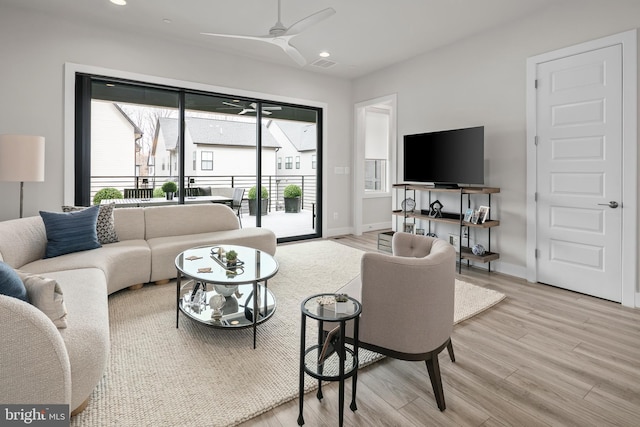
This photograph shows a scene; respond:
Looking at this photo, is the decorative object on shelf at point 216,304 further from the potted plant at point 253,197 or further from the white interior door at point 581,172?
the white interior door at point 581,172

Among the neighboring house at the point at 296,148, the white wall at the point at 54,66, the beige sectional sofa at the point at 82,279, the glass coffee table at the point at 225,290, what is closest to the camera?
the beige sectional sofa at the point at 82,279

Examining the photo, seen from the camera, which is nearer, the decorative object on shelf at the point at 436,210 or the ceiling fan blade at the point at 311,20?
the ceiling fan blade at the point at 311,20

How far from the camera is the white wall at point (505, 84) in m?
3.38

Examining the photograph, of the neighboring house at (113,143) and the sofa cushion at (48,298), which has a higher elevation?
the neighboring house at (113,143)

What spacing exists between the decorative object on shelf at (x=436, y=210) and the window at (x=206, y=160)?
11.1 ft

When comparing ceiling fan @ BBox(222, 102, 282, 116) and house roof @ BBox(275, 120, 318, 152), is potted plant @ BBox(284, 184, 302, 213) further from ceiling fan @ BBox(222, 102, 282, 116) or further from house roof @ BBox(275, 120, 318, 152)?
ceiling fan @ BBox(222, 102, 282, 116)

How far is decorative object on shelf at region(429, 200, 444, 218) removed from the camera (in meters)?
4.65

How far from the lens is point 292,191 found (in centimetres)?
662

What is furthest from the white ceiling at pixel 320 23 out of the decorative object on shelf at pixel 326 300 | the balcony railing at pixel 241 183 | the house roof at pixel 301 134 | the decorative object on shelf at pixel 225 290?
the decorative object on shelf at pixel 326 300

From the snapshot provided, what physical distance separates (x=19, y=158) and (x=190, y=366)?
110 inches

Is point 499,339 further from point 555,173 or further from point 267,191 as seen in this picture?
point 267,191

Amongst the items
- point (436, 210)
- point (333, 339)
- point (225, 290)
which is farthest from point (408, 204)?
point (333, 339)

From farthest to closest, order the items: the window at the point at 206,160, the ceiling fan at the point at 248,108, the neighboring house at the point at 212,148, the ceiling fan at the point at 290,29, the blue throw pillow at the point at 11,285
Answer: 1. the ceiling fan at the point at 248,108
2. the window at the point at 206,160
3. the neighboring house at the point at 212,148
4. the ceiling fan at the point at 290,29
5. the blue throw pillow at the point at 11,285

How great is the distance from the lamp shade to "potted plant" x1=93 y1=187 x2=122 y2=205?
1.05m
